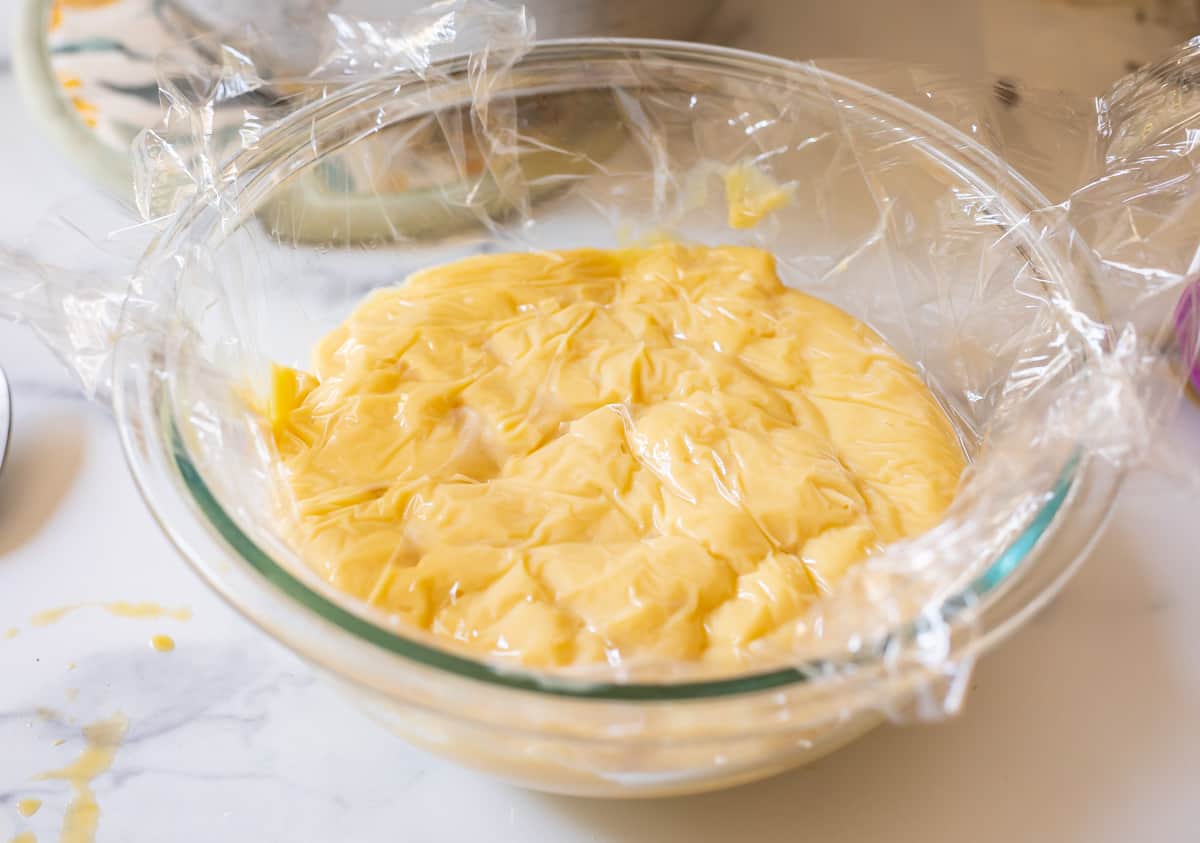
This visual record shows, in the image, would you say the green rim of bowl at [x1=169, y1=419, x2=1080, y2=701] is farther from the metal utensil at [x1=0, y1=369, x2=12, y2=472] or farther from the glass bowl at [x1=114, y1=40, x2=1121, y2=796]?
the metal utensil at [x1=0, y1=369, x2=12, y2=472]

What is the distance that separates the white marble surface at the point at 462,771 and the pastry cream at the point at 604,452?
0.39 ft

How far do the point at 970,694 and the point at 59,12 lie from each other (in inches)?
41.5

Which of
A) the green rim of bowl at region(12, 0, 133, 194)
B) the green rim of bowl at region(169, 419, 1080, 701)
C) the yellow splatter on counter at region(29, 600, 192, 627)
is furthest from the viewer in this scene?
the green rim of bowl at region(12, 0, 133, 194)

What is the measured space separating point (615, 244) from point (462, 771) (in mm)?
511

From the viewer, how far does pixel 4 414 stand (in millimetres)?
882

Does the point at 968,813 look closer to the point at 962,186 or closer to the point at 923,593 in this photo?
the point at 923,593

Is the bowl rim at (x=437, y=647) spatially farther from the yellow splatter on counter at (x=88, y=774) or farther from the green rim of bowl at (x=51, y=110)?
the green rim of bowl at (x=51, y=110)

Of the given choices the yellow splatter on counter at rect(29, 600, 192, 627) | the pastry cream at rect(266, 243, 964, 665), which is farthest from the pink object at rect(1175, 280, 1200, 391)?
the yellow splatter on counter at rect(29, 600, 192, 627)

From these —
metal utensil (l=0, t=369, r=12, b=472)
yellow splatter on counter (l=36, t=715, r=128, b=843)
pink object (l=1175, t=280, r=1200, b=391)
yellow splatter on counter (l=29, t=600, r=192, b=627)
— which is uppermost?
pink object (l=1175, t=280, r=1200, b=391)

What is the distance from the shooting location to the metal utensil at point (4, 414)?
2.83 feet

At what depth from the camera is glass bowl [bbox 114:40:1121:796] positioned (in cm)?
52

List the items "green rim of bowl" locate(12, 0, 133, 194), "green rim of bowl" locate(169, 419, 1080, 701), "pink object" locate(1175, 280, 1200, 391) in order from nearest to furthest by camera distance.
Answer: "green rim of bowl" locate(169, 419, 1080, 701) < "pink object" locate(1175, 280, 1200, 391) < "green rim of bowl" locate(12, 0, 133, 194)

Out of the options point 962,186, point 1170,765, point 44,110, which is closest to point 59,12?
point 44,110

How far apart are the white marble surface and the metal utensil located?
0.15 ft
